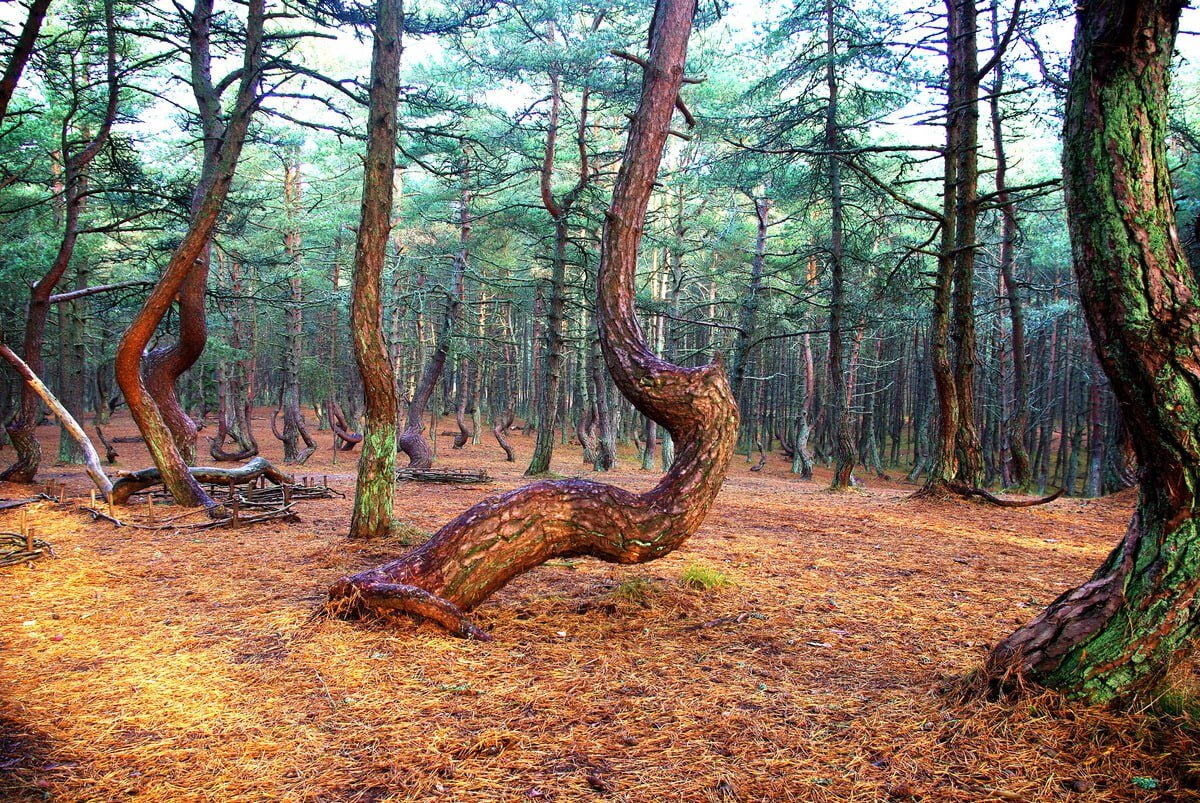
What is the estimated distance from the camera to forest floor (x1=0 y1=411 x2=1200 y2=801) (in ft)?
7.14

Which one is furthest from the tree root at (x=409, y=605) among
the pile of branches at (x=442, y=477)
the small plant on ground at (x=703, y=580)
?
the pile of branches at (x=442, y=477)

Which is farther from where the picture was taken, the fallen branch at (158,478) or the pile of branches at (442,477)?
the pile of branches at (442,477)

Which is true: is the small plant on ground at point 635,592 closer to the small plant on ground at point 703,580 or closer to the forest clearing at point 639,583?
the forest clearing at point 639,583

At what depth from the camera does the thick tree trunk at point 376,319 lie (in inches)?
247

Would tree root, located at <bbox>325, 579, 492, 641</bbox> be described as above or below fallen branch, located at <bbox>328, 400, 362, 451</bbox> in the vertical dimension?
below

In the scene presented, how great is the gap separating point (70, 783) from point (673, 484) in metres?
3.06

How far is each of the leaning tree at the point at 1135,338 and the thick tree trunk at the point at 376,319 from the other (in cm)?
539

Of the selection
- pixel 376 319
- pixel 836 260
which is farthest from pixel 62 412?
pixel 836 260

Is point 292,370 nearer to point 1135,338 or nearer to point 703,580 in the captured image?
point 703,580

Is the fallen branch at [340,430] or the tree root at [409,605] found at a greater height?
the fallen branch at [340,430]

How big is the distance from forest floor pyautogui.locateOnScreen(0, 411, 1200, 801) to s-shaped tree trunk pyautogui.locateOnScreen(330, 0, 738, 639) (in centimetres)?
26

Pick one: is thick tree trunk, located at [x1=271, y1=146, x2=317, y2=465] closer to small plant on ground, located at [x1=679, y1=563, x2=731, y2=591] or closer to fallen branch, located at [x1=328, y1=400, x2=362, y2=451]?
fallen branch, located at [x1=328, y1=400, x2=362, y2=451]

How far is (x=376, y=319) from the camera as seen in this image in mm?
6363

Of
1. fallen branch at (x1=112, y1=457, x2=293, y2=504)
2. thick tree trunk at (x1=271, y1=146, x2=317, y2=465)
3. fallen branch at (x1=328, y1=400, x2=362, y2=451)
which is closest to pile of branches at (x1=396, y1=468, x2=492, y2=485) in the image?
fallen branch at (x1=112, y1=457, x2=293, y2=504)
